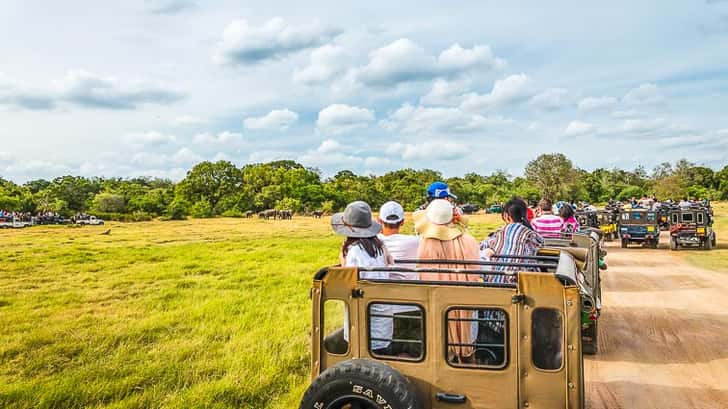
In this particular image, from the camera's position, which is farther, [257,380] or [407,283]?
[257,380]

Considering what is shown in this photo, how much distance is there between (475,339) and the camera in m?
4.38

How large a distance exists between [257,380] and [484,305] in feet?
13.1

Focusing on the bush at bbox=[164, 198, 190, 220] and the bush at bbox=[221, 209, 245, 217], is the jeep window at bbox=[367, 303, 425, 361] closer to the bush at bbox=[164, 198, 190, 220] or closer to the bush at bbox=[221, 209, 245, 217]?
the bush at bbox=[164, 198, 190, 220]

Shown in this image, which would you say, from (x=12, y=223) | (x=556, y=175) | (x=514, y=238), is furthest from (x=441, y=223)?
(x=556, y=175)

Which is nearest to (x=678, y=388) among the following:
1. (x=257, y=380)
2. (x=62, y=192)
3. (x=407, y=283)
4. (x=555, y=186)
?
(x=407, y=283)

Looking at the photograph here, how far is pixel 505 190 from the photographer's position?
72438 mm

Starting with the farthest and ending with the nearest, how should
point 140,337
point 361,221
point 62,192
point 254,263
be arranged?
1. point 62,192
2. point 254,263
3. point 140,337
4. point 361,221

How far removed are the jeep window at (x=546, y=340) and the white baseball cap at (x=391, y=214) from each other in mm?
1963

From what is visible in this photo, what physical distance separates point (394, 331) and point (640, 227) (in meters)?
21.4

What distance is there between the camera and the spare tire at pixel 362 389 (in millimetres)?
3811

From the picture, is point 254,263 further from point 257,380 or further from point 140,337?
point 257,380

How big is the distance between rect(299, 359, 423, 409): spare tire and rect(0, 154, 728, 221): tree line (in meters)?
58.0

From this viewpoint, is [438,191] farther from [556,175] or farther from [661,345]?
[556,175]

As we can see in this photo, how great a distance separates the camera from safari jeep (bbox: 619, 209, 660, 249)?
23000 millimetres
